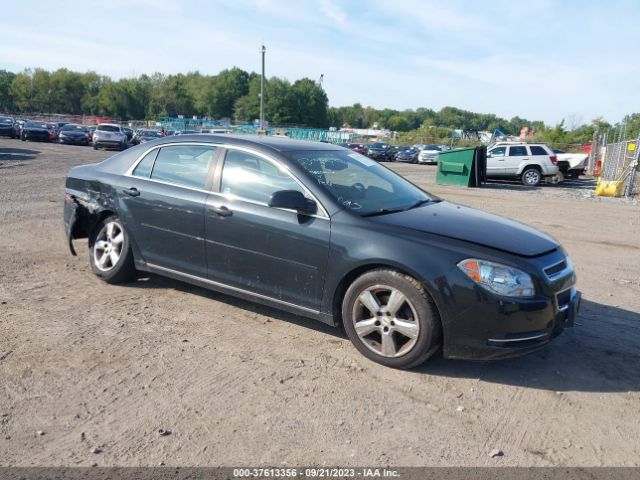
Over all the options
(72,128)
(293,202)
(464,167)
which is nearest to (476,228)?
(293,202)

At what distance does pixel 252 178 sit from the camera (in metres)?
4.67

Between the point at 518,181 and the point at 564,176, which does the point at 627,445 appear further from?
the point at 564,176

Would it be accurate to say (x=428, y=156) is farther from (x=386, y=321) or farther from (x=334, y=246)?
(x=386, y=321)

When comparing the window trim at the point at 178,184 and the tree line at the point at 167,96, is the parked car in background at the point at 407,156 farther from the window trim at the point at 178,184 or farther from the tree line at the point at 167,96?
the tree line at the point at 167,96

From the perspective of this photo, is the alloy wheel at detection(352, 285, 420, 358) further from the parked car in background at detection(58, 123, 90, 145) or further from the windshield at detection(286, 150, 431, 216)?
the parked car in background at detection(58, 123, 90, 145)

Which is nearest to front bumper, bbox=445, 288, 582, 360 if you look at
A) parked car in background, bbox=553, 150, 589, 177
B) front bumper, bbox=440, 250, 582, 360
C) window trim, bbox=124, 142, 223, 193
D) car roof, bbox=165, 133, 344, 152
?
front bumper, bbox=440, 250, 582, 360

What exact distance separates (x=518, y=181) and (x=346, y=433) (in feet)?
76.0

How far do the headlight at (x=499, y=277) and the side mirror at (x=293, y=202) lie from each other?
121 cm

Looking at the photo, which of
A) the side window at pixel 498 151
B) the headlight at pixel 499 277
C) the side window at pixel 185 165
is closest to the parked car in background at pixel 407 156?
the side window at pixel 498 151

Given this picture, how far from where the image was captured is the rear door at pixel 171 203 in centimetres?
486

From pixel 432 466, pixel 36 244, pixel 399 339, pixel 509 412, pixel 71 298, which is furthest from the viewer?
pixel 36 244

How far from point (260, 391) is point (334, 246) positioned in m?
1.17

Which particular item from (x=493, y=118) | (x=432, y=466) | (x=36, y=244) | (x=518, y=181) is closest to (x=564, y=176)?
(x=518, y=181)

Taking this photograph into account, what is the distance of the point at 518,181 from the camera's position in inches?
960
